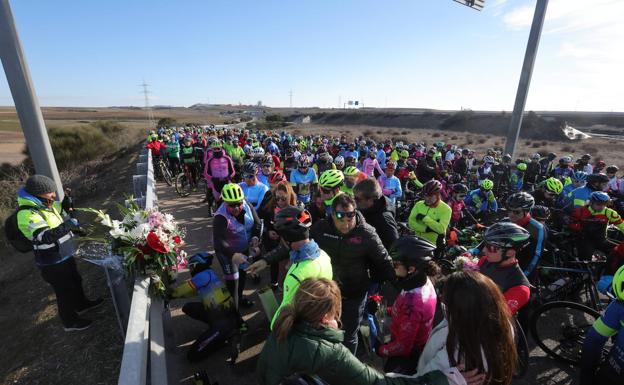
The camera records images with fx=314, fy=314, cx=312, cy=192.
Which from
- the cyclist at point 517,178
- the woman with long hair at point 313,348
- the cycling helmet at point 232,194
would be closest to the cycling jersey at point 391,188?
the cycling helmet at point 232,194

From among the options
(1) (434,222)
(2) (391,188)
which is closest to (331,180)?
(1) (434,222)

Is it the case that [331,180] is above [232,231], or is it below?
above

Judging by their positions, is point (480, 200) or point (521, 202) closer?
point (521, 202)

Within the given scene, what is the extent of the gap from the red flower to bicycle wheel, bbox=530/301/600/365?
17.1ft

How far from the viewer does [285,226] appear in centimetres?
Result: 289

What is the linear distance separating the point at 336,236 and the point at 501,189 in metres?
10.6

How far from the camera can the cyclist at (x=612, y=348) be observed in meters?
2.87

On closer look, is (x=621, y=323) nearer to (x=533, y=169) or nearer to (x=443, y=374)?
(x=443, y=374)

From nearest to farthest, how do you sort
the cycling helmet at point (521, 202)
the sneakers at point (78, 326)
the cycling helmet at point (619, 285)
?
1. the cycling helmet at point (619, 285)
2. the cycling helmet at point (521, 202)
3. the sneakers at point (78, 326)

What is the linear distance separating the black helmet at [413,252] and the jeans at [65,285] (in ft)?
16.0

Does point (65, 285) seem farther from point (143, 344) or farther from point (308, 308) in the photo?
point (308, 308)

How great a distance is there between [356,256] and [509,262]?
1.68 meters

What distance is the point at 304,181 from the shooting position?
7969mm

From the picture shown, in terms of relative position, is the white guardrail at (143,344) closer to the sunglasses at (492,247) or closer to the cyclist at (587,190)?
the sunglasses at (492,247)
